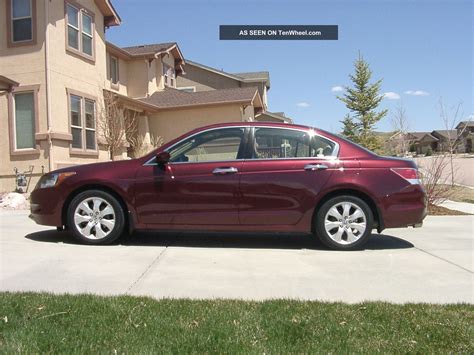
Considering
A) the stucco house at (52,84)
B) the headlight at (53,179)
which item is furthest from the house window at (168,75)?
the headlight at (53,179)

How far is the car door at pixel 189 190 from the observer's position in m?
5.93

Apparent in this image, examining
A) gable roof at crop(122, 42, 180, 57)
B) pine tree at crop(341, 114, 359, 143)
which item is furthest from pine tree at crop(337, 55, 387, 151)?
gable roof at crop(122, 42, 180, 57)

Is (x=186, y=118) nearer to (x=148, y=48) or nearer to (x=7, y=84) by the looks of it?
(x=148, y=48)

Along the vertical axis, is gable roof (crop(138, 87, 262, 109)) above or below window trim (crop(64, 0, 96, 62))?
below

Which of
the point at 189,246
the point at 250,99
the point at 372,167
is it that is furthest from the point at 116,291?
the point at 250,99

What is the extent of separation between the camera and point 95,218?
611 cm

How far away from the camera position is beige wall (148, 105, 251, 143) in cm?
2117

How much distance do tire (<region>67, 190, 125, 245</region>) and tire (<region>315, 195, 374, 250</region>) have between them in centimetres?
262

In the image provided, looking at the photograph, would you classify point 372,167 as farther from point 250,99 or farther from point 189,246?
point 250,99

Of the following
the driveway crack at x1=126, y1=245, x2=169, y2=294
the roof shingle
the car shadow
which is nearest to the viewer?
the driveway crack at x1=126, y1=245, x2=169, y2=294

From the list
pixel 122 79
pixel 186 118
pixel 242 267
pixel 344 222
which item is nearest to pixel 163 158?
pixel 242 267

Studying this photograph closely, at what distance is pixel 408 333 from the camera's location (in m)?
3.19

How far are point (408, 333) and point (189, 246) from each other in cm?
349

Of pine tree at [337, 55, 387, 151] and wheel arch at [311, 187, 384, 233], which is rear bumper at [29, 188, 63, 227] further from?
pine tree at [337, 55, 387, 151]
